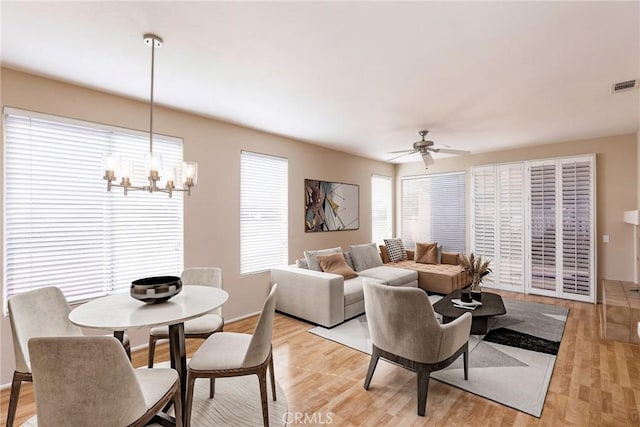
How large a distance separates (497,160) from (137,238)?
5.97m

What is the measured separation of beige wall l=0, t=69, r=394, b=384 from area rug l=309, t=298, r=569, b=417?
1.40 metres

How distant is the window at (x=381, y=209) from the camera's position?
6.80m

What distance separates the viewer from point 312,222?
209 inches

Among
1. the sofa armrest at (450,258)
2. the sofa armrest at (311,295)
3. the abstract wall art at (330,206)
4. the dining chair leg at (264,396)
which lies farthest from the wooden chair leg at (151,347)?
the sofa armrest at (450,258)

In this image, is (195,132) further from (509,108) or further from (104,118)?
(509,108)

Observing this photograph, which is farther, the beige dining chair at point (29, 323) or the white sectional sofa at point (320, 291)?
the white sectional sofa at point (320, 291)

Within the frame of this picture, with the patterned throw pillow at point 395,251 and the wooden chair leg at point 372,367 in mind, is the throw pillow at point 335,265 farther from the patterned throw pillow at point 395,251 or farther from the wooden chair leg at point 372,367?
the wooden chair leg at point 372,367

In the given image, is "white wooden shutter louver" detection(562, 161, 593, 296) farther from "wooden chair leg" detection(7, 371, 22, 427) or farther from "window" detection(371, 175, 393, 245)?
"wooden chair leg" detection(7, 371, 22, 427)

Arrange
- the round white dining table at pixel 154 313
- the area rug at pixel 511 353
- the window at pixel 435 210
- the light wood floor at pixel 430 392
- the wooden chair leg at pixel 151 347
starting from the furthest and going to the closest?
1. the window at pixel 435 210
2. the wooden chair leg at pixel 151 347
3. the area rug at pixel 511 353
4. the light wood floor at pixel 430 392
5. the round white dining table at pixel 154 313

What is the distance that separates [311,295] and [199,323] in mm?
1595

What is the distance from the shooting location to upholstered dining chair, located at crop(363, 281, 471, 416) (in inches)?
86.0

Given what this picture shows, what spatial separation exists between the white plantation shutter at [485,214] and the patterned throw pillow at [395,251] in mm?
1366

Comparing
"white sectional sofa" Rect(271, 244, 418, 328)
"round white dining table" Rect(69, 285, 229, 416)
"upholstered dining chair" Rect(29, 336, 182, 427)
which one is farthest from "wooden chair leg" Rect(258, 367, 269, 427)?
"white sectional sofa" Rect(271, 244, 418, 328)

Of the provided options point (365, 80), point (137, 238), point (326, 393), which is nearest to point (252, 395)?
point (326, 393)
